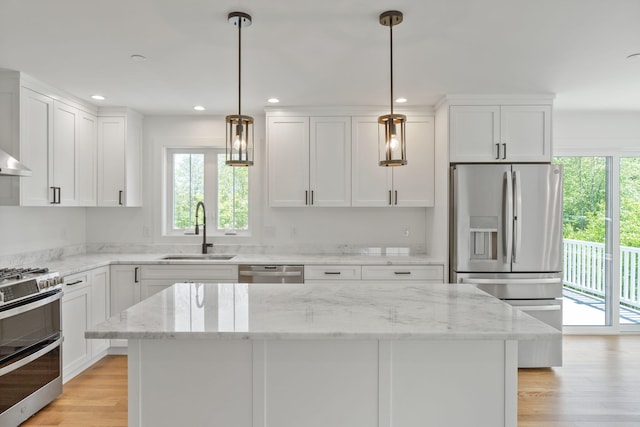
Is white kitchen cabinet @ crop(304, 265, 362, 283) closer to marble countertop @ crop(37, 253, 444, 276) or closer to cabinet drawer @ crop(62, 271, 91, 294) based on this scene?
marble countertop @ crop(37, 253, 444, 276)

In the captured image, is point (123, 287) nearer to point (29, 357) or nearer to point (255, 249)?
point (29, 357)

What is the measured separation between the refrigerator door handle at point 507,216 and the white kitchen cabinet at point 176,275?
2.40m

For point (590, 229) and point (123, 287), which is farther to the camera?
point (590, 229)

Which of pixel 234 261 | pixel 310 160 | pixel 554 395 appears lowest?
pixel 554 395

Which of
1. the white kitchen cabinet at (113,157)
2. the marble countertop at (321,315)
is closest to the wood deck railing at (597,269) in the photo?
the marble countertop at (321,315)

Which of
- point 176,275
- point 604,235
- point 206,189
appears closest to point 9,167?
point 176,275

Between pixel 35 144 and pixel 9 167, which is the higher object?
pixel 35 144

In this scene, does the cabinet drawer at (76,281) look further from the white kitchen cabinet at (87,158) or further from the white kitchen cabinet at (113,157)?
the white kitchen cabinet at (113,157)

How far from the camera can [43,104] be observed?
3271 millimetres

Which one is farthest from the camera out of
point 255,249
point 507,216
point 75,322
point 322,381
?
point 255,249

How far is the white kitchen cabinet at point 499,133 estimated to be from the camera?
3.64m

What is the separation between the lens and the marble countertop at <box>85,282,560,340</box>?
1.52 meters

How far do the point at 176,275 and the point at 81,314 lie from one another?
31.7 inches

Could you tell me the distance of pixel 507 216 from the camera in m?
3.45
